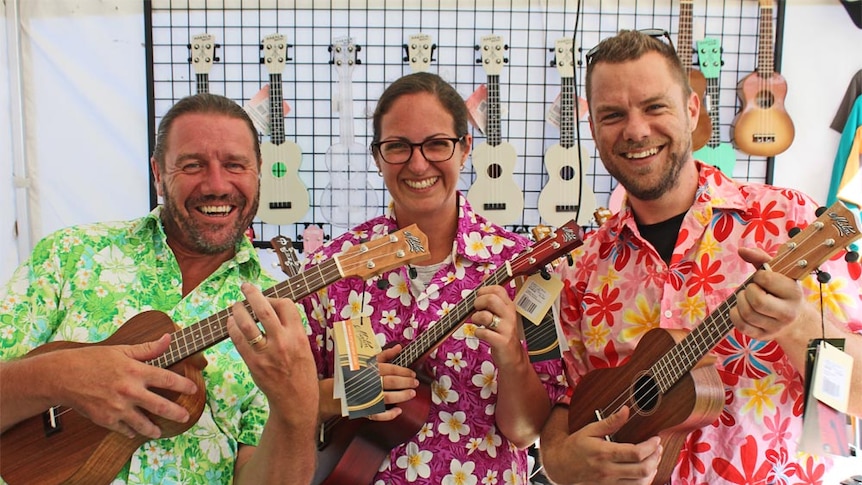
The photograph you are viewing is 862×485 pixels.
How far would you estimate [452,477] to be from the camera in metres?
1.56

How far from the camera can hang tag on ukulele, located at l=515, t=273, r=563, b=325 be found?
145cm

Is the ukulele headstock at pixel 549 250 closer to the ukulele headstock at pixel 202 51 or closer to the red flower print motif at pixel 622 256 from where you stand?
the red flower print motif at pixel 622 256

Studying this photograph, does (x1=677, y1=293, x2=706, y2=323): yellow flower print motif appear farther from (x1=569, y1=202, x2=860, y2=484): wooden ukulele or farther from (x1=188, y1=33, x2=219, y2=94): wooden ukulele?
(x1=188, y1=33, x2=219, y2=94): wooden ukulele

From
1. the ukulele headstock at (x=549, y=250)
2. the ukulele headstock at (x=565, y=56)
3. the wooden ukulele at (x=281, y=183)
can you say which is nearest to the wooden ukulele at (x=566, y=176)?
the ukulele headstock at (x=565, y=56)

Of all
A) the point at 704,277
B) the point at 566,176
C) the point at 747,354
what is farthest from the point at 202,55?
the point at 747,354

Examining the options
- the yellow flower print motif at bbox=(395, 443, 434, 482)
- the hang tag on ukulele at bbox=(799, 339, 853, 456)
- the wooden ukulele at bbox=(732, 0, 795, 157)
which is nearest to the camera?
the hang tag on ukulele at bbox=(799, 339, 853, 456)

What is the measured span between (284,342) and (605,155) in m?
0.92

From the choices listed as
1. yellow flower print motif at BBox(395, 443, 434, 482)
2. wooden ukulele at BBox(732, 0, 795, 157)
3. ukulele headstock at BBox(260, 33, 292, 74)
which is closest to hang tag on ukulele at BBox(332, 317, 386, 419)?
yellow flower print motif at BBox(395, 443, 434, 482)

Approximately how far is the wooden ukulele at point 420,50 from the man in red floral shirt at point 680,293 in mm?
1229

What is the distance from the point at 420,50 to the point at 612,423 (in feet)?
6.26

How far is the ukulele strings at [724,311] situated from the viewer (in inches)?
44.7

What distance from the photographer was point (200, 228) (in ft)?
5.33

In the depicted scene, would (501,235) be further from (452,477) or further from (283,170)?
(283,170)

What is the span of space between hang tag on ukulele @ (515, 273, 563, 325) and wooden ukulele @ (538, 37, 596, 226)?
1401mm
